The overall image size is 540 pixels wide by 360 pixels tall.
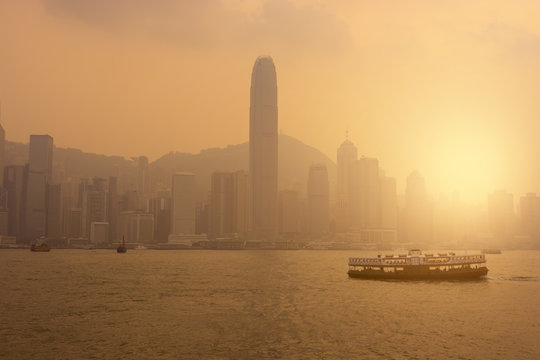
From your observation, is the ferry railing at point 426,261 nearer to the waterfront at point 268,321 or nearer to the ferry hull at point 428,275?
the ferry hull at point 428,275

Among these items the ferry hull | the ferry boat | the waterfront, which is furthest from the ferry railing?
the waterfront

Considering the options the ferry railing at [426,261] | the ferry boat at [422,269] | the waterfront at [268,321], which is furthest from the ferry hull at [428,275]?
the waterfront at [268,321]

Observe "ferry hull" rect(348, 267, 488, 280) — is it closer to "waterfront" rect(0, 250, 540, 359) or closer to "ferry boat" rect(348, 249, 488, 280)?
"ferry boat" rect(348, 249, 488, 280)

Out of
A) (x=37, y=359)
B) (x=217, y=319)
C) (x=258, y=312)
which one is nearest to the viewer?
(x=37, y=359)

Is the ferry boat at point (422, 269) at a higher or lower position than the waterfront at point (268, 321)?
higher

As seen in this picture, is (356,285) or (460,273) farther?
(460,273)

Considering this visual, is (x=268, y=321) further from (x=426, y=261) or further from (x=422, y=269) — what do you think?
(x=426, y=261)

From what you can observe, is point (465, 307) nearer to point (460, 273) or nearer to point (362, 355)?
point (362, 355)

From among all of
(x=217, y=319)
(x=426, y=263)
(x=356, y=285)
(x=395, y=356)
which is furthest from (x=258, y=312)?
(x=426, y=263)
